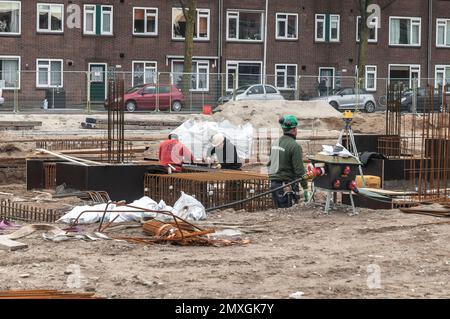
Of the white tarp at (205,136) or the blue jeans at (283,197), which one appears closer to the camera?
the blue jeans at (283,197)

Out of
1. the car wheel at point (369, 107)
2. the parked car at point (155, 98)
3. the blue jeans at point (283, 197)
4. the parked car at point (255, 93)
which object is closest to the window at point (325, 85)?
the car wheel at point (369, 107)

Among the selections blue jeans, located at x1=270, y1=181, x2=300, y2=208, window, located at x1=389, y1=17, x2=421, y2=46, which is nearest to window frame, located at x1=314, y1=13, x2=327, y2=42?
window, located at x1=389, y1=17, x2=421, y2=46

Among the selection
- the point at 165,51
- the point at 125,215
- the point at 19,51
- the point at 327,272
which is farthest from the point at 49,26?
the point at 327,272

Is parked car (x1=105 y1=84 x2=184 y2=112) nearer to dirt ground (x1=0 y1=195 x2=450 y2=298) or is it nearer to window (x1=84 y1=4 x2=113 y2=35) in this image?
window (x1=84 y1=4 x2=113 y2=35)

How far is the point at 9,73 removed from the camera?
4222 cm

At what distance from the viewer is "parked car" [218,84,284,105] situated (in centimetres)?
4081

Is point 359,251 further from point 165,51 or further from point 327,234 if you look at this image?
point 165,51

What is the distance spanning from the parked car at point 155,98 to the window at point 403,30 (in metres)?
19.2

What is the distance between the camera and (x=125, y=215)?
13.6m

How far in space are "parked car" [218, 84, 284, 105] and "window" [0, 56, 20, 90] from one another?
27.9ft

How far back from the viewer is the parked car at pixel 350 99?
4316cm

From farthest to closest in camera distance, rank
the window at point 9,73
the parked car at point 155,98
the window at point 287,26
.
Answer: the window at point 287,26, the window at point 9,73, the parked car at point 155,98

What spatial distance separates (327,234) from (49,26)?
3765 cm

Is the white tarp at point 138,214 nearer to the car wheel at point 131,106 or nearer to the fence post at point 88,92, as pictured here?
the fence post at point 88,92
